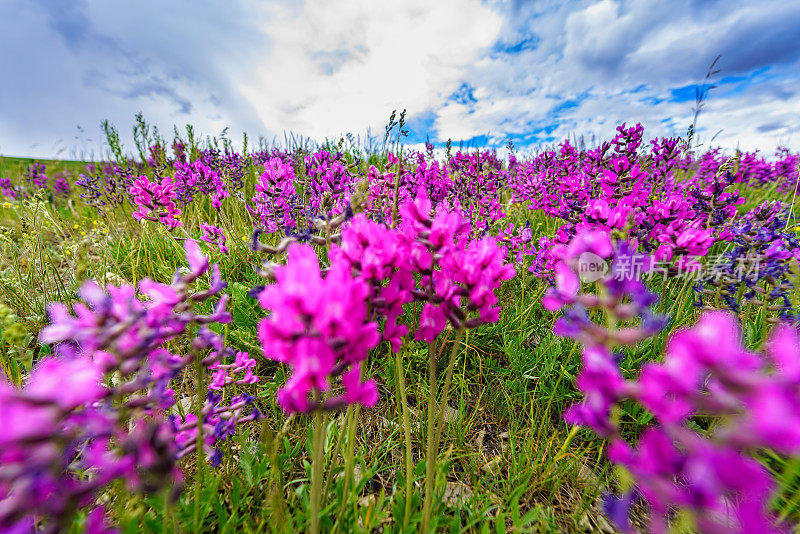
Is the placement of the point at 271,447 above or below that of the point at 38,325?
above

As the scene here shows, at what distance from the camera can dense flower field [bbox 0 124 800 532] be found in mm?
652

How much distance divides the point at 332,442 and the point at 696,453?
183 centimetres

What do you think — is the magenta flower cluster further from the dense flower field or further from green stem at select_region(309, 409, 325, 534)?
green stem at select_region(309, 409, 325, 534)

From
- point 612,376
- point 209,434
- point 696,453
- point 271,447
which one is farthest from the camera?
point 209,434

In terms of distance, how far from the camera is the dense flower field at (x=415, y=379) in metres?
0.65

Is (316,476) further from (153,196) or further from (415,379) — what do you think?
(153,196)

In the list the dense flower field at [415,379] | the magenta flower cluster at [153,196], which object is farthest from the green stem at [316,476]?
the magenta flower cluster at [153,196]

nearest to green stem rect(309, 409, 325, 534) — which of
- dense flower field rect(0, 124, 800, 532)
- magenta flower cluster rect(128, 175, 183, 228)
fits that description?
dense flower field rect(0, 124, 800, 532)

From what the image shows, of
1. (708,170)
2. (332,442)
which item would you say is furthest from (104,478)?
(708,170)

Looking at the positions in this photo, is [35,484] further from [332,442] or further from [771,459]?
[771,459]

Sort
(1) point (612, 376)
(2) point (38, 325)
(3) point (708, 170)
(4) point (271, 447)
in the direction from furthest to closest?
(3) point (708, 170) < (2) point (38, 325) < (4) point (271, 447) < (1) point (612, 376)

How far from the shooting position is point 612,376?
69 centimetres

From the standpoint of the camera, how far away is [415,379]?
8.36ft

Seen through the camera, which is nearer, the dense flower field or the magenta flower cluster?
the dense flower field
